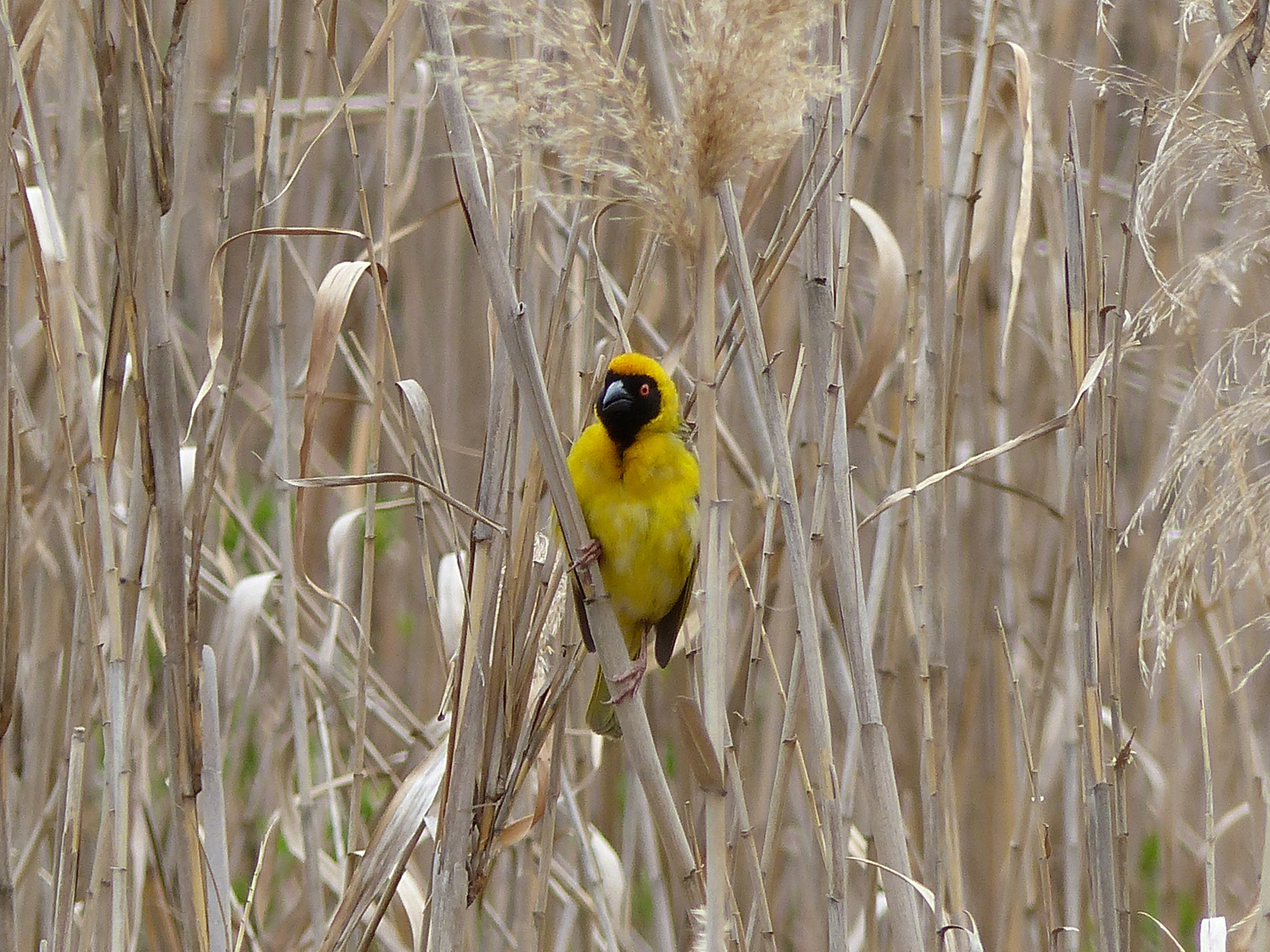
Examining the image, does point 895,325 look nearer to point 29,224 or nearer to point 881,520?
point 881,520

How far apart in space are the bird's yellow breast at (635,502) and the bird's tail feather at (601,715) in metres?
0.20

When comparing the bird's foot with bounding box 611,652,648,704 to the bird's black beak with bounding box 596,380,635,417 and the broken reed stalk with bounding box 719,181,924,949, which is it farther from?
the bird's black beak with bounding box 596,380,635,417

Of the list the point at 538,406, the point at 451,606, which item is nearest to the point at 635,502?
the point at 451,606

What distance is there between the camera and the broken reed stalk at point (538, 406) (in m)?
1.30

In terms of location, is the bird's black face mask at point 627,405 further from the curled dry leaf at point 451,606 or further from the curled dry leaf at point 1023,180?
the curled dry leaf at point 1023,180

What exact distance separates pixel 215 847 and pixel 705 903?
0.67 metres

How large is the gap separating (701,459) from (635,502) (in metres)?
0.71

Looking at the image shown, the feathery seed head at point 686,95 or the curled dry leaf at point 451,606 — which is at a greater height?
the feathery seed head at point 686,95

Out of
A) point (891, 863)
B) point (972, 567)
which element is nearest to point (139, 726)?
point (891, 863)

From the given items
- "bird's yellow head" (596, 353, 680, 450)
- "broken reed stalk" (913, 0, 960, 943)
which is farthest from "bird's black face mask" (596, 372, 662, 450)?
"broken reed stalk" (913, 0, 960, 943)

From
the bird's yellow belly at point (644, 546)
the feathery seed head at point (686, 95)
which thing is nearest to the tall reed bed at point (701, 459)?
the feathery seed head at point (686, 95)

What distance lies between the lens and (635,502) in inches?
80.7

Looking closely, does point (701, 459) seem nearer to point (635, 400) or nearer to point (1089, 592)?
point (1089, 592)

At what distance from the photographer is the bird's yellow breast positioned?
205 cm
